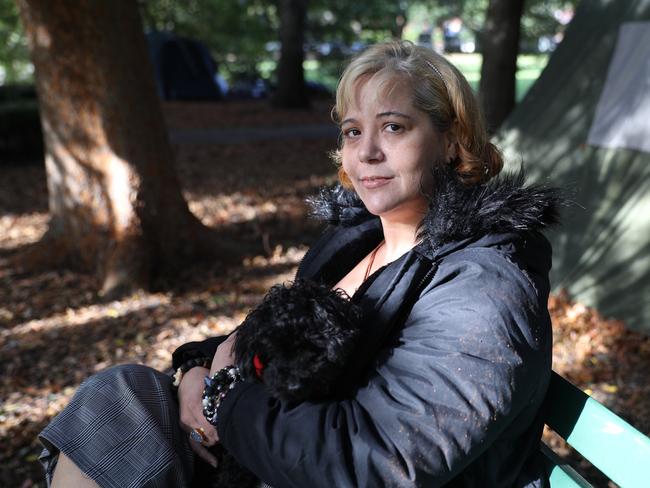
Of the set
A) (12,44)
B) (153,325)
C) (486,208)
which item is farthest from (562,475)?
(12,44)

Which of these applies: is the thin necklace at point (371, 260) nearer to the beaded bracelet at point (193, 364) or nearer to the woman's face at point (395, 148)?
the woman's face at point (395, 148)

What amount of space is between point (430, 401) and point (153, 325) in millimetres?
3626

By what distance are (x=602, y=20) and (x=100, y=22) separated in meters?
3.70

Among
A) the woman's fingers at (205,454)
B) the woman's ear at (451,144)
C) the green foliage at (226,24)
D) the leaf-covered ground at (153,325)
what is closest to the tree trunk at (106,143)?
the leaf-covered ground at (153,325)

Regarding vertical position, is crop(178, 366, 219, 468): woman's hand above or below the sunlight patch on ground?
above

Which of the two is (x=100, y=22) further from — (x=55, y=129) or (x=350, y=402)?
(x=350, y=402)

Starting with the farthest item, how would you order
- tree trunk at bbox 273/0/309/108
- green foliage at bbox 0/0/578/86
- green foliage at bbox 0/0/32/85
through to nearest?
1. green foliage at bbox 0/0/578/86
2. green foliage at bbox 0/0/32/85
3. tree trunk at bbox 273/0/309/108

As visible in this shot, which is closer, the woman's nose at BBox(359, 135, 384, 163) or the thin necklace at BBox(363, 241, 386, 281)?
the woman's nose at BBox(359, 135, 384, 163)

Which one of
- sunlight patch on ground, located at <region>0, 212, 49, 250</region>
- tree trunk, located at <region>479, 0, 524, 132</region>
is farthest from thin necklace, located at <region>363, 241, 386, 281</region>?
tree trunk, located at <region>479, 0, 524, 132</region>

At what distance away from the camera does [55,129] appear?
529 cm

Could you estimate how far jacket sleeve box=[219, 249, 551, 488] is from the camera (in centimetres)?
150

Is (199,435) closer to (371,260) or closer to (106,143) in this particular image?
(371,260)

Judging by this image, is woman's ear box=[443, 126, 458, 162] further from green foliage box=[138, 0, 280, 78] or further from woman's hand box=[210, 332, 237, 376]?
green foliage box=[138, 0, 280, 78]

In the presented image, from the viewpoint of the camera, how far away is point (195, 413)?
1996 mm
